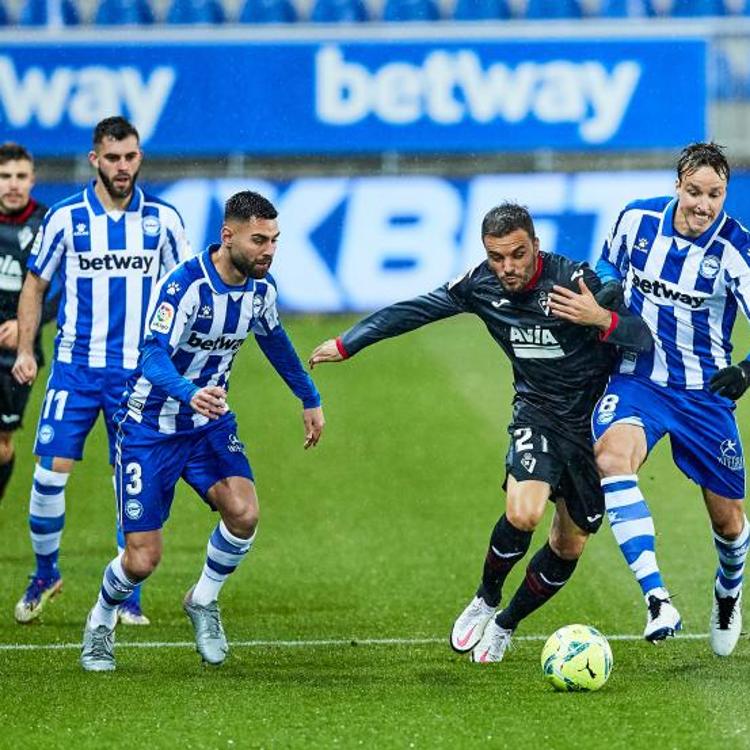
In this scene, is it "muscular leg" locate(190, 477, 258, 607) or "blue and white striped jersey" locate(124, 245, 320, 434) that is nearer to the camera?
"blue and white striped jersey" locate(124, 245, 320, 434)

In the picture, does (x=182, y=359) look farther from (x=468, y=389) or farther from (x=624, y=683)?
(x=468, y=389)

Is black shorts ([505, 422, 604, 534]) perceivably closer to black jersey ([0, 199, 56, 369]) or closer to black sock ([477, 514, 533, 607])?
black sock ([477, 514, 533, 607])

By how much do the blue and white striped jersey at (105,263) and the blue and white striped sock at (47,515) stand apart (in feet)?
1.91

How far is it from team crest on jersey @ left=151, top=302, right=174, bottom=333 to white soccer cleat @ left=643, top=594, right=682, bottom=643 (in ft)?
7.11

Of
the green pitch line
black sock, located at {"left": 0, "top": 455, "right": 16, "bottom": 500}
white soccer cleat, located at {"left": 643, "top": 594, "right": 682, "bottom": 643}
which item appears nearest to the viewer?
white soccer cleat, located at {"left": 643, "top": 594, "right": 682, "bottom": 643}

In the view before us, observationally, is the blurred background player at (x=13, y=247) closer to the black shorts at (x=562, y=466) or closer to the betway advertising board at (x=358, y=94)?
the black shorts at (x=562, y=466)

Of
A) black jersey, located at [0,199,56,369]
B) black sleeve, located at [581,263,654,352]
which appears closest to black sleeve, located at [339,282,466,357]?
black sleeve, located at [581,263,654,352]

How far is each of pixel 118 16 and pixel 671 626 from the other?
630 inches

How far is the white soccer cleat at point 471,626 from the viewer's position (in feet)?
24.6

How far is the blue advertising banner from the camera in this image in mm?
19750

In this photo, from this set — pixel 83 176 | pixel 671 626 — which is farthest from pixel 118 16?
pixel 671 626

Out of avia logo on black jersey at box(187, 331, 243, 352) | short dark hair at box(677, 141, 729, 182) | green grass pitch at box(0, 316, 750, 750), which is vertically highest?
short dark hair at box(677, 141, 729, 182)

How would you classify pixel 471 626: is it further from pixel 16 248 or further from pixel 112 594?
pixel 16 248

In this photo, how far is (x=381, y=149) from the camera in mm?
20172
